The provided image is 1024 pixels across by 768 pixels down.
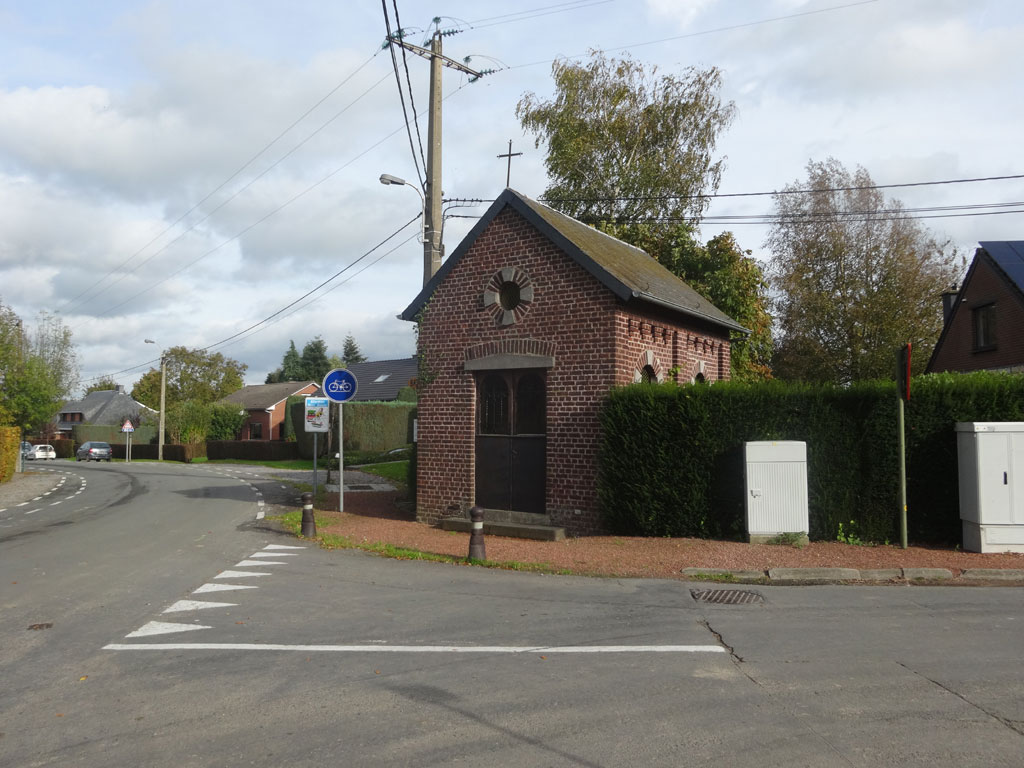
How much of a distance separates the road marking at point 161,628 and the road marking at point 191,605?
590 mm

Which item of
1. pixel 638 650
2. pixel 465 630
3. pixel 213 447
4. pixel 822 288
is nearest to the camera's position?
pixel 638 650

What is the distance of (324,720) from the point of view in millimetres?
4824

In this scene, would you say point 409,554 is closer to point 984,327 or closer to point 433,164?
point 433,164

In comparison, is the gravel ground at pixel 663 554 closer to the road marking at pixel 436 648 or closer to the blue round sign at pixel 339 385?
the blue round sign at pixel 339 385

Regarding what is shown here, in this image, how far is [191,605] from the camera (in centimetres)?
825

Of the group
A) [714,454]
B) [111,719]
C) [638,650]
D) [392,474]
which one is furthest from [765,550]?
[392,474]

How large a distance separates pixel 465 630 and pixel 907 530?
772cm

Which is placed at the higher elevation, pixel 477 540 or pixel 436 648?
pixel 477 540

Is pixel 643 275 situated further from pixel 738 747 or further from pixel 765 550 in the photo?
pixel 738 747

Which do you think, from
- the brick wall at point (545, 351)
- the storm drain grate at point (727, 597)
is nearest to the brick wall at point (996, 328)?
the brick wall at point (545, 351)

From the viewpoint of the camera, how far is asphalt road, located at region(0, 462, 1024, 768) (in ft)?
14.4

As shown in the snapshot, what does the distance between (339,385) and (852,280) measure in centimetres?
2502

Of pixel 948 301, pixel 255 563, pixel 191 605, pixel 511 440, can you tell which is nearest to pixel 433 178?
pixel 511 440

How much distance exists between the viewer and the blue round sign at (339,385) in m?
16.0
